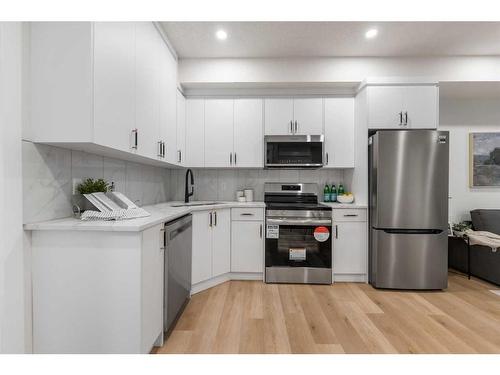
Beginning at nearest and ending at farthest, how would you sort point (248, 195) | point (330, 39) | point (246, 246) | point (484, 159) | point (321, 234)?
1. point (330, 39)
2. point (321, 234)
3. point (246, 246)
4. point (248, 195)
5. point (484, 159)

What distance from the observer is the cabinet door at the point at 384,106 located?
2.99m

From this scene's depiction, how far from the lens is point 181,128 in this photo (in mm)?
3209

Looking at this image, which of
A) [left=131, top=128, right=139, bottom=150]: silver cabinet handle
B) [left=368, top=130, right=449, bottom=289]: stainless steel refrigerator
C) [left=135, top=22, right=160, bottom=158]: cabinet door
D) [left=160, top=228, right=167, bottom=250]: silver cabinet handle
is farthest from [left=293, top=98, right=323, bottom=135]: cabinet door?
[left=160, top=228, right=167, bottom=250]: silver cabinet handle

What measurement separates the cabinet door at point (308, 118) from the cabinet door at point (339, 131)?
3.5 inches

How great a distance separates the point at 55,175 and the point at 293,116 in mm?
2556

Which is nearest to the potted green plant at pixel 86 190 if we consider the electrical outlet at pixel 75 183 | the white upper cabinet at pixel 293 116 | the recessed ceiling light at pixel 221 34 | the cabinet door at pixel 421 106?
the electrical outlet at pixel 75 183

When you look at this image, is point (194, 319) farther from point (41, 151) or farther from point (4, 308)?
point (41, 151)

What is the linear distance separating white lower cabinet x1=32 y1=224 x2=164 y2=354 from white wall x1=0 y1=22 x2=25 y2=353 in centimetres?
8

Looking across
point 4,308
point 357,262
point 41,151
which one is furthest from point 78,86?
point 357,262

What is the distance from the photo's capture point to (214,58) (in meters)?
3.13

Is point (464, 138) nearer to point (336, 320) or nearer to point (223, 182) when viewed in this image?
point (336, 320)

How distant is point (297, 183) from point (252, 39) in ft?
5.99

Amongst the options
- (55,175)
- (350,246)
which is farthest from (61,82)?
(350,246)

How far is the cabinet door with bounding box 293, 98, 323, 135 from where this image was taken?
3.30 metres
